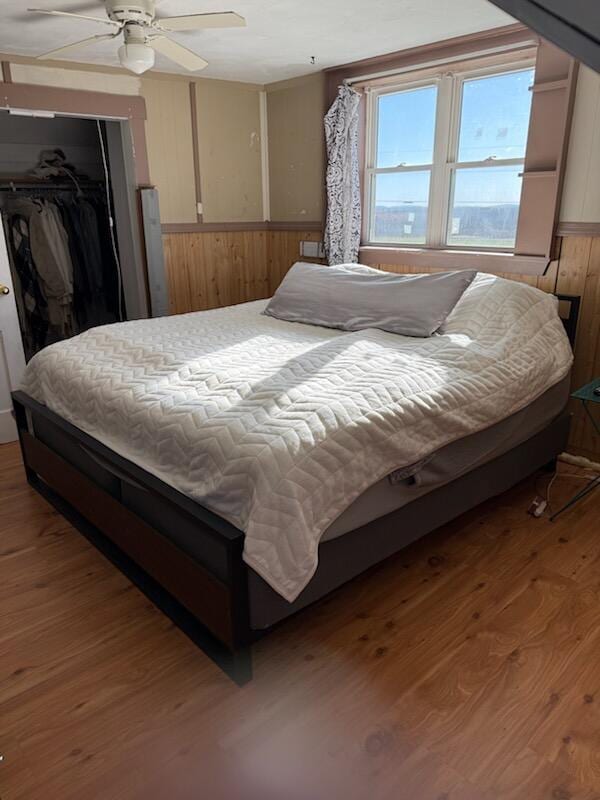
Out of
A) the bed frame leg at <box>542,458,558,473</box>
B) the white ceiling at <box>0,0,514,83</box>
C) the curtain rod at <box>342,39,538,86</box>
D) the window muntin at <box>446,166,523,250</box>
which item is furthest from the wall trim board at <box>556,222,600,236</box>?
the bed frame leg at <box>542,458,558,473</box>

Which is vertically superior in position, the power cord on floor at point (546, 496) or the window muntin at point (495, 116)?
the window muntin at point (495, 116)

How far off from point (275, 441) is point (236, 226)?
3.11m

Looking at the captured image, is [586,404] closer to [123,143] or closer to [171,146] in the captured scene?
[171,146]

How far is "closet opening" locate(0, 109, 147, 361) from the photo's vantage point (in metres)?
4.16

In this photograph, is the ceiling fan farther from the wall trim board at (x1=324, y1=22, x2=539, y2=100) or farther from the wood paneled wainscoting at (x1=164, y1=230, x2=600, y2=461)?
the wood paneled wainscoting at (x1=164, y1=230, x2=600, y2=461)

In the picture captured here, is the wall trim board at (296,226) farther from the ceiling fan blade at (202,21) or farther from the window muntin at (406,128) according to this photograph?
the ceiling fan blade at (202,21)

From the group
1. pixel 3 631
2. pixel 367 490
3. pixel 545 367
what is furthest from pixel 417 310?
pixel 3 631

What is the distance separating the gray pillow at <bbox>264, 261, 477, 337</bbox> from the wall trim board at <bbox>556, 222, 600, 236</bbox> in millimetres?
585

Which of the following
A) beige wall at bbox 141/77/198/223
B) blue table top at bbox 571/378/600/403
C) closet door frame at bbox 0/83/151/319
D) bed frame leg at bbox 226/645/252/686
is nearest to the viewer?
bed frame leg at bbox 226/645/252/686

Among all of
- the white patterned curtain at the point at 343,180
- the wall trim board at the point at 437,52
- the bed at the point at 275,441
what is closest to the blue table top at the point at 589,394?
the bed at the point at 275,441

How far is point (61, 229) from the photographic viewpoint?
4.30 m

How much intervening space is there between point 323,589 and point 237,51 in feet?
9.92

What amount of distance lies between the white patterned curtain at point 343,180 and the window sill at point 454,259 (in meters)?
0.15

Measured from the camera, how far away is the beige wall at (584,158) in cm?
265
